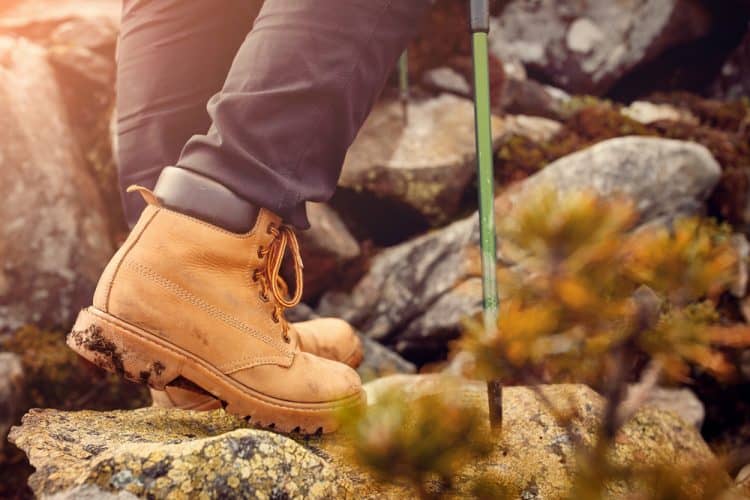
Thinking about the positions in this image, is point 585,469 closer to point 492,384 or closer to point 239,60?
point 492,384

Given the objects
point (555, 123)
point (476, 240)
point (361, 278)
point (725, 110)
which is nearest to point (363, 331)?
point (361, 278)

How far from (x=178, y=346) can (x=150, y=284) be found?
0.55 feet

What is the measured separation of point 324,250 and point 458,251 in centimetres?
88

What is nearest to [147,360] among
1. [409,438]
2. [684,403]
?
[409,438]

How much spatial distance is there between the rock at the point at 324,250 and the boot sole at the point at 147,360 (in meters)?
2.37

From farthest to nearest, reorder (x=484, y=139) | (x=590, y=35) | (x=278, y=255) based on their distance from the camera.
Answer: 1. (x=590, y=35)
2. (x=484, y=139)
3. (x=278, y=255)

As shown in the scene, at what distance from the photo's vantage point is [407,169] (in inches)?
174

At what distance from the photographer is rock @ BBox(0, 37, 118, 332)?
3852 millimetres

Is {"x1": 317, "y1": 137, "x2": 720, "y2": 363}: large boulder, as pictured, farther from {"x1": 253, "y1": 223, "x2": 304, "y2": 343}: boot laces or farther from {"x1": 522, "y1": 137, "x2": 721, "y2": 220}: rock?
{"x1": 253, "y1": 223, "x2": 304, "y2": 343}: boot laces

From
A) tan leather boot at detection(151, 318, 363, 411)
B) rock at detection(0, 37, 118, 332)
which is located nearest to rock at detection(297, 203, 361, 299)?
rock at detection(0, 37, 118, 332)

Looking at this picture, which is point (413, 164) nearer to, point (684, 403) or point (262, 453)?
point (684, 403)

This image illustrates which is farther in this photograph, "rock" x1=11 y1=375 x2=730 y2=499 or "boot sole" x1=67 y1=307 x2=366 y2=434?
"boot sole" x1=67 y1=307 x2=366 y2=434

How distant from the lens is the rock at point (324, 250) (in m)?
4.04

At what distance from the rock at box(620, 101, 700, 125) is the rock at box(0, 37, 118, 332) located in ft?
14.4
